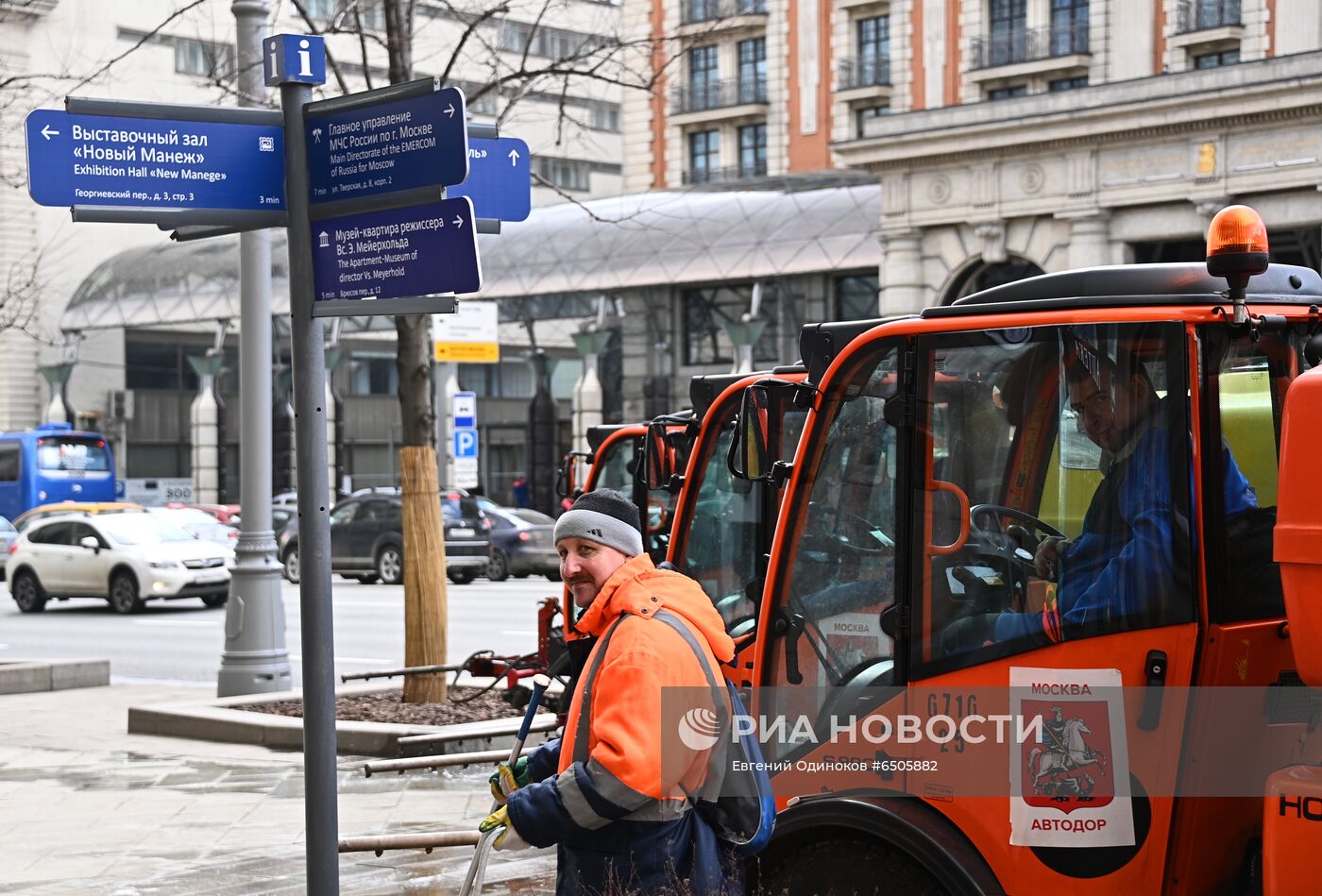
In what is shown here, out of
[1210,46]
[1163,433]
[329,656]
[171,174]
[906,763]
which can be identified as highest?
[1210,46]

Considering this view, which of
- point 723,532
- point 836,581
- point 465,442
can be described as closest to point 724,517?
point 723,532

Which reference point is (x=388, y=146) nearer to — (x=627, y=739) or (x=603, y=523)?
(x=603, y=523)

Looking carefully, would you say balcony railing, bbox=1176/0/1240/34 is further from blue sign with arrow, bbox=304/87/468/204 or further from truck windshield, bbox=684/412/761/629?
blue sign with arrow, bbox=304/87/468/204

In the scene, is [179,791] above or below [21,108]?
below

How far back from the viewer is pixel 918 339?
5.43 metres

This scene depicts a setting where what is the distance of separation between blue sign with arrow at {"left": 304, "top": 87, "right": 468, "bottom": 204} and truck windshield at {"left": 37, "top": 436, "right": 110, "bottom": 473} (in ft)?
143

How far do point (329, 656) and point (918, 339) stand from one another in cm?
202

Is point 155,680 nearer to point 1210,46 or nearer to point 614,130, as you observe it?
point 1210,46

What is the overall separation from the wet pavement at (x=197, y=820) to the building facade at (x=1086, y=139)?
6594 millimetres

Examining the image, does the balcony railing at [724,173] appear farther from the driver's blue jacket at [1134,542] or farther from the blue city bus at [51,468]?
the driver's blue jacket at [1134,542]

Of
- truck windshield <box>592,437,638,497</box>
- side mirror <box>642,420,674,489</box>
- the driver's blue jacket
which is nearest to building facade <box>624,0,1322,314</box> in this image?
truck windshield <box>592,437,638,497</box>

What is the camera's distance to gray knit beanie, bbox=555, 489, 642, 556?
4.29m

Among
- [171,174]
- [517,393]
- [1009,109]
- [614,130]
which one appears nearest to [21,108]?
[1009,109]

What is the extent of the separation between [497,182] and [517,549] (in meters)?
24.7
